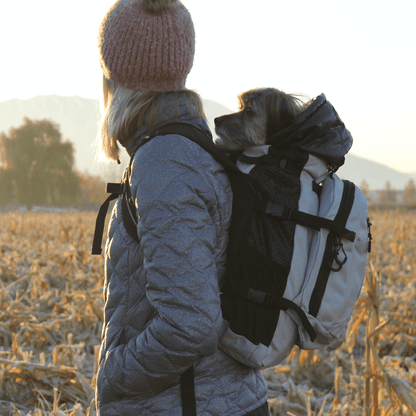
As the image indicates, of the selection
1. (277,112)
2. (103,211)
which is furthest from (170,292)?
(277,112)

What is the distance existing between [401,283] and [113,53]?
5.64 m

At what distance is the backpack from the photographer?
3.71 ft

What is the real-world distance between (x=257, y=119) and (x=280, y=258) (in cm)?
42

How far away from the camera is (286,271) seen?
113 centimetres

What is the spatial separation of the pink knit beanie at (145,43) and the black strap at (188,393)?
85 centimetres

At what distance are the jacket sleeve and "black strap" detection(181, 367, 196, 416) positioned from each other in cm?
8

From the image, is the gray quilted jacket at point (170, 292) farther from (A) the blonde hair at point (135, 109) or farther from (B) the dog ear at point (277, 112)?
(B) the dog ear at point (277, 112)

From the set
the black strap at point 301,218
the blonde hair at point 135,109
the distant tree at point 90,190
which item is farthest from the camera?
the distant tree at point 90,190

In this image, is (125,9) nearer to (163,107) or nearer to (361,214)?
(163,107)

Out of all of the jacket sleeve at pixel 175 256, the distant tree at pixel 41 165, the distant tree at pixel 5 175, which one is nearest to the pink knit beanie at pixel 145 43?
→ the jacket sleeve at pixel 175 256

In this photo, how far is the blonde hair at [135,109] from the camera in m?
1.23

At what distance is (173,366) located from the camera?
107 centimetres

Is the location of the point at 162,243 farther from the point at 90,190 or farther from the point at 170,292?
the point at 90,190

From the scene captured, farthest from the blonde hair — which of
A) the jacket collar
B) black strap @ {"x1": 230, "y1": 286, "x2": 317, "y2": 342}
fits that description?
black strap @ {"x1": 230, "y1": 286, "x2": 317, "y2": 342}
